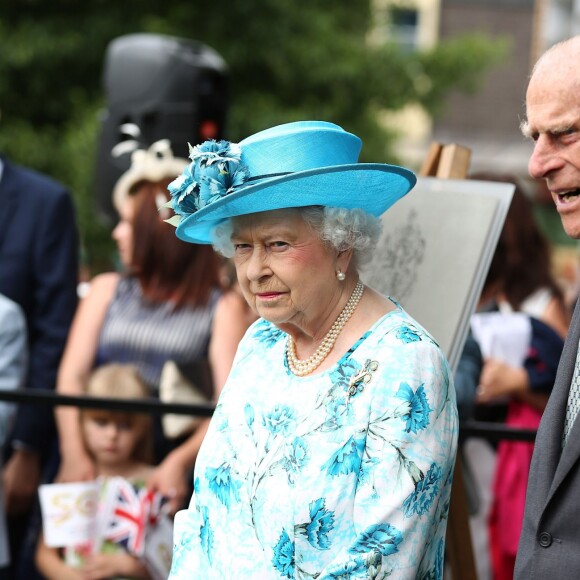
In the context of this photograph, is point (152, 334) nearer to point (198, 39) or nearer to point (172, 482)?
point (172, 482)

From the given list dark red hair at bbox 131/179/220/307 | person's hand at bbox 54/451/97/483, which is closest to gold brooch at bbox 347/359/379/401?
dark red hair at bbox 131/179/220/307

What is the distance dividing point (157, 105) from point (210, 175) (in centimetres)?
343

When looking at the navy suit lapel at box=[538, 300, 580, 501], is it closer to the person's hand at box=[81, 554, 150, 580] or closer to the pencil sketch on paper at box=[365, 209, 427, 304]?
the pencil sketch on paper at box=[365, 209, 427, 304]

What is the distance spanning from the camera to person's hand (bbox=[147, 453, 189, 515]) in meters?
4.22

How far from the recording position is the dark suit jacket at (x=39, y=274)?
466cm

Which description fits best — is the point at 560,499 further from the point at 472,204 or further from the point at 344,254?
the point at 472,204

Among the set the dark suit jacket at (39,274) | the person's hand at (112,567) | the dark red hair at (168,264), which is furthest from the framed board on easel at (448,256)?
the dark suit jacket at (39,274)

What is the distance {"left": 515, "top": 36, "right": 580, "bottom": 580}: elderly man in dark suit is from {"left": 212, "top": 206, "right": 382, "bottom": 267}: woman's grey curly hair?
45cm

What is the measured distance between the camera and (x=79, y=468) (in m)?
4.43

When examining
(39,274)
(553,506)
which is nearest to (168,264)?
(39,274)

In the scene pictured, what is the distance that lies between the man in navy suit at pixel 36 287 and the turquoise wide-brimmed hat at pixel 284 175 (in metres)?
2.05

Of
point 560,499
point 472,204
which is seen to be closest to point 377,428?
point 560,499

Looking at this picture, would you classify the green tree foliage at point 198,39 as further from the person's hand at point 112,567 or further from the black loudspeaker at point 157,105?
the person's hand at point 112,567

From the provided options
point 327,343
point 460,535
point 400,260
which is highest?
point 400,260
